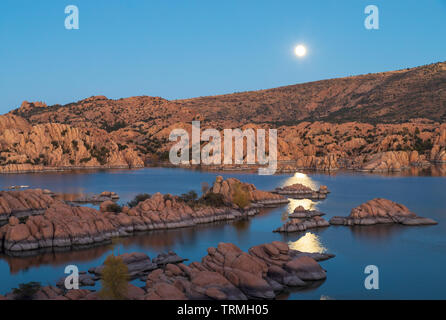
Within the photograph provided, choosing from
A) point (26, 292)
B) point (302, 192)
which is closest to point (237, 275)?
point (26, 292)

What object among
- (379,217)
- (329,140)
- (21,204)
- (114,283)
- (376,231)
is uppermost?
(329,140)

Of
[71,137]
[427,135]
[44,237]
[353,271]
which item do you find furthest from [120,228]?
[427,135]

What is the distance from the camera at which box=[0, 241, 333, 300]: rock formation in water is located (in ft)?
70.7

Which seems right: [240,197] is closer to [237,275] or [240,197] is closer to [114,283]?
[237,275]

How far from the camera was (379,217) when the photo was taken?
45.0 metres

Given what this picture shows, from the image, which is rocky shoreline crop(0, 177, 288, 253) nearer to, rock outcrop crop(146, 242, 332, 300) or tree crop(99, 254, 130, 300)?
rock outcrop crop(146, 242, 332, 300)

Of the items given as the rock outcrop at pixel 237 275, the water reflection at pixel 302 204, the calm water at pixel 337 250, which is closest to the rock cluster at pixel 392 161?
the calm water at pixel 337 250

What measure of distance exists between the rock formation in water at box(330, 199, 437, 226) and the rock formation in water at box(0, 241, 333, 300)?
13615 mm

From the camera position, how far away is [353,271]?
29.6 meters

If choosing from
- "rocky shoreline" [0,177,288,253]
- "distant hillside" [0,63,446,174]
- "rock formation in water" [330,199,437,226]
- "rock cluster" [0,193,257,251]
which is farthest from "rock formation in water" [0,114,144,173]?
"rock formation in water" [330,199,437,226]

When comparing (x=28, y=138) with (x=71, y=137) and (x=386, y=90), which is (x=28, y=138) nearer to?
(x=71, y=137)

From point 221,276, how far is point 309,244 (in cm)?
1491
